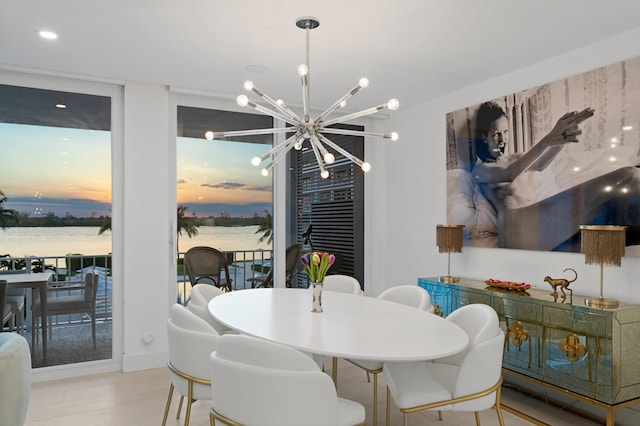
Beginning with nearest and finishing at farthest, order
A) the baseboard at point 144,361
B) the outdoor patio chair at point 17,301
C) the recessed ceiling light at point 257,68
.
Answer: the recessed ceiling light at point 257,68 < the outdoor patio chair at point 17,301 < the baseboard at point 144,361

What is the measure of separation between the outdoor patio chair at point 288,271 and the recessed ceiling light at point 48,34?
275cm

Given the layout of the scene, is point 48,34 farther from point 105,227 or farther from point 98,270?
point 98,270

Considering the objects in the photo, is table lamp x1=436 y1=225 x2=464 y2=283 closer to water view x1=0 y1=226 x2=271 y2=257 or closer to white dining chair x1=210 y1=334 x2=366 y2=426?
water view x1=0 y1=226 x2=271 y2=257

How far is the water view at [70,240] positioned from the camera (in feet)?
13.2

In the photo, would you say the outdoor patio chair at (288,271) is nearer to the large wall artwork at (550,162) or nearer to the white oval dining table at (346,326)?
the white oval dining table at (346,326)

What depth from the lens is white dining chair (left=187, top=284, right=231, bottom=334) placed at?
3.22 m

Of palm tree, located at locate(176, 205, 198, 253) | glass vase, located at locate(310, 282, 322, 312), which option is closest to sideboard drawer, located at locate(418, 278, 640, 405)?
glass vase, located at locate(310, 282, 322, 312)

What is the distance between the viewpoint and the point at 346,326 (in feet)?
8.29

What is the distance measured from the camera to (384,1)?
8.81 feet

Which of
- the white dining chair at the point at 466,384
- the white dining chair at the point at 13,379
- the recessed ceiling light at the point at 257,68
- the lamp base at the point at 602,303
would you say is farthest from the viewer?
the recessed ceiling light at the point at 257,68

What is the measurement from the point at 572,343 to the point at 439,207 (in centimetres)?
200

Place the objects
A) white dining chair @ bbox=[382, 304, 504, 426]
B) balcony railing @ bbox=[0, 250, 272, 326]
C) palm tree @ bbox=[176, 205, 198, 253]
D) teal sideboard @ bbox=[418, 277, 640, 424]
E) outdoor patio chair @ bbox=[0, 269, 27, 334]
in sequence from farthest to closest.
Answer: palm tree @ bbox=[176, 205, 198, 253] → balcony railing @ bbox=[0, 250, 272, 326] → outdoor patio chair @ bbox=[0, 269, 27, 334] → teal sideboard @ bbox=[418, 277, 640, 424] → white dining chair @ bbox=[382, 304, 504, 426]

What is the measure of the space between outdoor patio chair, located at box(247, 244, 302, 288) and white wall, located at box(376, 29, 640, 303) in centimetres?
95

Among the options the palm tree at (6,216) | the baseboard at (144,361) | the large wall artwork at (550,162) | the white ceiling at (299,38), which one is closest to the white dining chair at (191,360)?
the white ceiling at (299,38)
